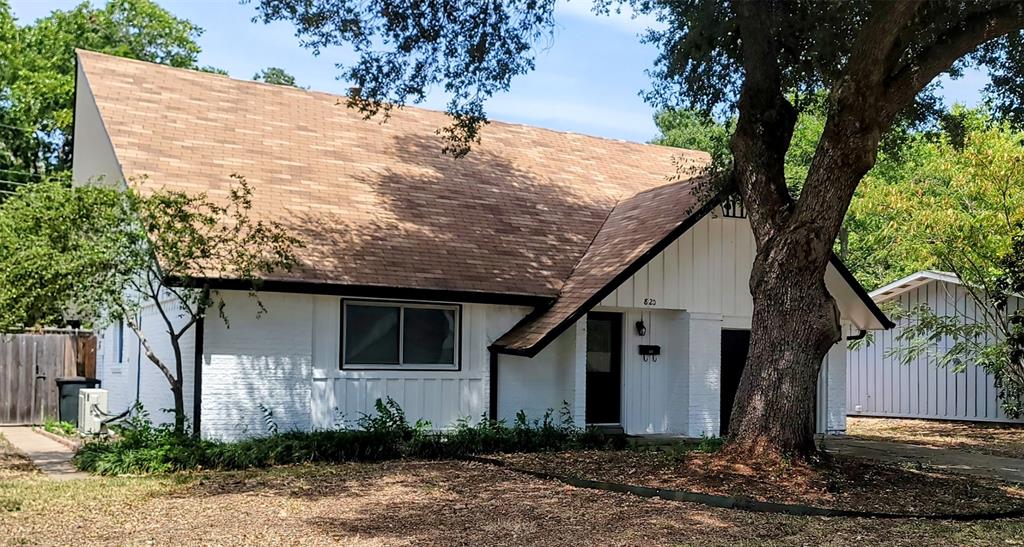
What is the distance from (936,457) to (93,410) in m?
12.7

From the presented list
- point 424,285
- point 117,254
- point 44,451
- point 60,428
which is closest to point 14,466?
point 44,451

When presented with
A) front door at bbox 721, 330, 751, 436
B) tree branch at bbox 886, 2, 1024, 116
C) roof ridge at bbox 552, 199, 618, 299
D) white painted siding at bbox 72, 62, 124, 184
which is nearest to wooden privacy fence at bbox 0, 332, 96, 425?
white painted siding at bbox 72, 62, 124, 184

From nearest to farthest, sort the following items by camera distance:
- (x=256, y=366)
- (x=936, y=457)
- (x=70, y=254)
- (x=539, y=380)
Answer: (x=70, y=254) → (x=256, y=366) → (x=936, y=457) → (x=539, y=380)

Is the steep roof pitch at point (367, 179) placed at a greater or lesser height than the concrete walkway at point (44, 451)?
greater

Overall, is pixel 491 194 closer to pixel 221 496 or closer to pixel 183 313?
pixel 183 313

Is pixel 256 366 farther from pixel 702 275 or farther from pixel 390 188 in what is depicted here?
pixel 702 275

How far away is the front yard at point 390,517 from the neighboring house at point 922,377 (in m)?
13.4

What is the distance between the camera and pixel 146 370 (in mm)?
15414

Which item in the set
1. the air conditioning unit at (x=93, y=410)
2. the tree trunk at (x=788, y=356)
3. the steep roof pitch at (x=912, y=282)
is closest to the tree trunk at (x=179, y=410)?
the air conditioning unit at (x=93, y=410)

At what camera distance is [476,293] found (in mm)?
14789

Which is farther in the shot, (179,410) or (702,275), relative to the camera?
(702,275)

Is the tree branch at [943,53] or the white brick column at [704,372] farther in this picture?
the white brick column at [704,372]

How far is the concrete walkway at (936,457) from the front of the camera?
12906mm

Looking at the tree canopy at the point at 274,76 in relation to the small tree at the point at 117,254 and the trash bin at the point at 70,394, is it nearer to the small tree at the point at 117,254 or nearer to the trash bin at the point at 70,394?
the trash bin at the point at 70,394
